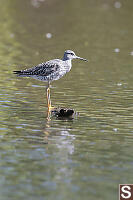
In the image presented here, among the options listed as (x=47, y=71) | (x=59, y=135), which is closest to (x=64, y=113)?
(x=59, y=135)

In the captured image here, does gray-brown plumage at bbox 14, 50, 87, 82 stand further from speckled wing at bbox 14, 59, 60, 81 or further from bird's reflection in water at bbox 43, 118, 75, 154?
bird's reflection in water at bbox 43, 118, 75, 154

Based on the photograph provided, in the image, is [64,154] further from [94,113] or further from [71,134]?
[94,113]

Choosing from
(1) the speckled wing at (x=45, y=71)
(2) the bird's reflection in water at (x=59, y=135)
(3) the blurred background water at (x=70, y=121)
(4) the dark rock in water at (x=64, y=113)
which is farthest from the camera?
(1) the speckled wing at (x=45, y=71)

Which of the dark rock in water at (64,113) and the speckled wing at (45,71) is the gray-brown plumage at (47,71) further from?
the dark rock in water at (64,113)

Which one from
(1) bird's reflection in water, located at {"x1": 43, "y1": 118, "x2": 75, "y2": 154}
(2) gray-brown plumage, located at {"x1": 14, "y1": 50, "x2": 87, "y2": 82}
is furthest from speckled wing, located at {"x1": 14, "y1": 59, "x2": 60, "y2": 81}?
(1) bird's reflection in water, located at {"x1": 43, "y1": 118, "x2": 75, "y2": 154}

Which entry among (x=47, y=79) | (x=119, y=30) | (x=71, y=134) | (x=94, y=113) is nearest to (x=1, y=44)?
(x=119, y=30)

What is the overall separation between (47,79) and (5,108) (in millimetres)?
1751

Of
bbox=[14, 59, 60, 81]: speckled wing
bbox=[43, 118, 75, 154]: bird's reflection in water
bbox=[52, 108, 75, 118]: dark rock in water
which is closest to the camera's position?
bbox=[43, 118, 75, 154]: bird's reflection in water

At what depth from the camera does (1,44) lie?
2620 centimetres

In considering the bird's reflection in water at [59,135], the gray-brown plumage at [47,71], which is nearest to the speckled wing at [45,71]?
the gray-brown plumage at [47,71]

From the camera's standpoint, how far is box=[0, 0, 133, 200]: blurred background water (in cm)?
891

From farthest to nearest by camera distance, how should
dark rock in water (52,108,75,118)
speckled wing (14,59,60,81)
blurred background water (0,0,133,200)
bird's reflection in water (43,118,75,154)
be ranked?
1. speckled wing (14,59,60,81)
2. dark rock in water (52,108,75,118)
3. bird's reflection in water (43,118,75,154)
4. blurred background water (0,0,133,200)

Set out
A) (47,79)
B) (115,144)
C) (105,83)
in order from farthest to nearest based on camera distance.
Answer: (105,83)
(47,79)
(115,144)

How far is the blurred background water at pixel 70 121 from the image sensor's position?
8914 mm
